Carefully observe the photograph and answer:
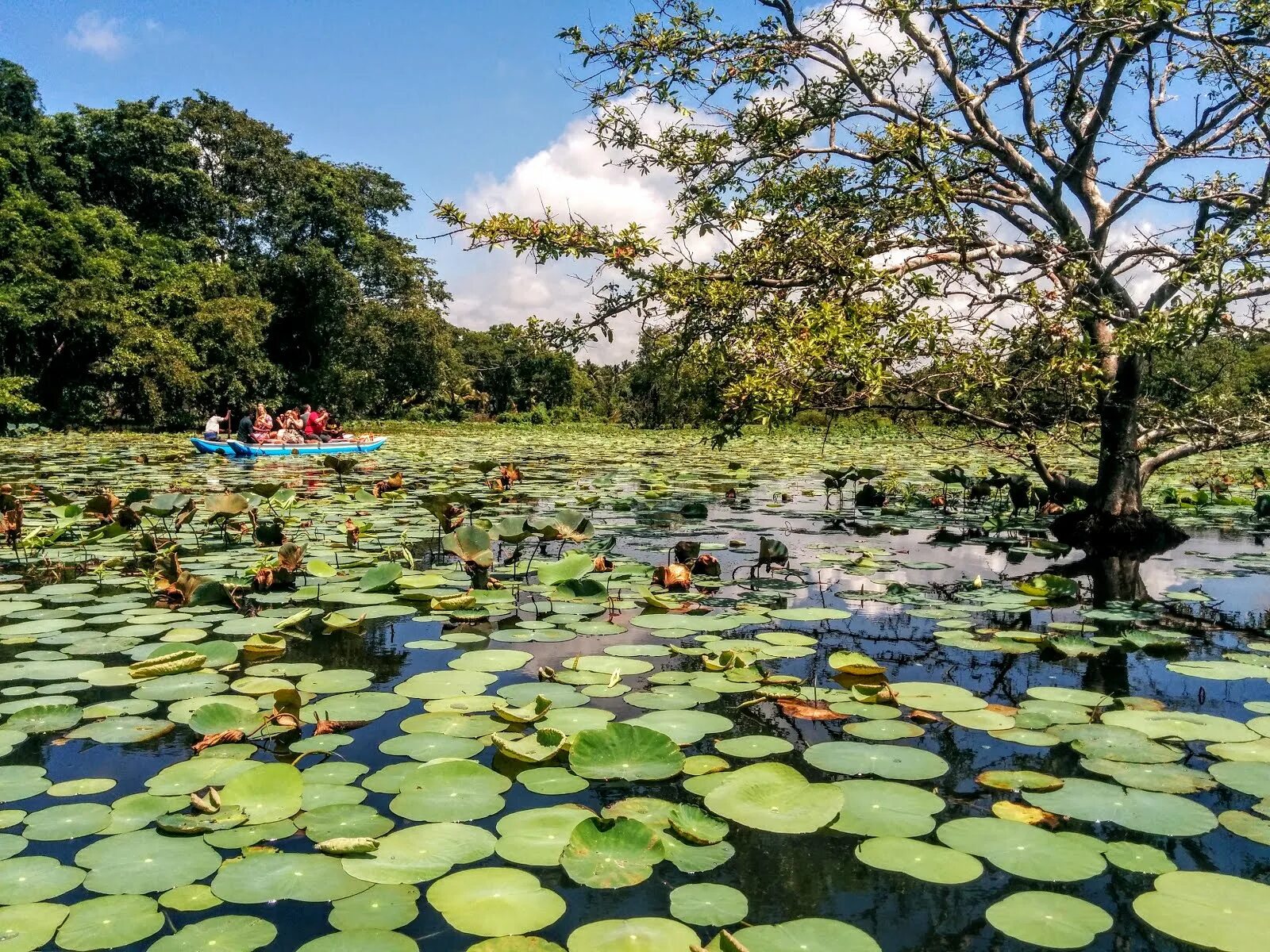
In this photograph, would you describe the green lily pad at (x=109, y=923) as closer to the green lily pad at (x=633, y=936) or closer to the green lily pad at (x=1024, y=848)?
the green lily pad at (x=633, y=936)

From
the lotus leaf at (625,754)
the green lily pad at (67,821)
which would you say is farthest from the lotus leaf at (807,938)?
the green lily pad at (67,821)

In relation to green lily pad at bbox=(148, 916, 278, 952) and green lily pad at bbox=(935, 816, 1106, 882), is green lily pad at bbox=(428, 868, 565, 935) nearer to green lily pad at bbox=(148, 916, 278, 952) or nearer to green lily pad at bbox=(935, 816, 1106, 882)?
green lily pad at bbox=(148, 916, 278, 952)

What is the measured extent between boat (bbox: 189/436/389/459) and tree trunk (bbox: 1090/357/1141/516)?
9944 millimetres

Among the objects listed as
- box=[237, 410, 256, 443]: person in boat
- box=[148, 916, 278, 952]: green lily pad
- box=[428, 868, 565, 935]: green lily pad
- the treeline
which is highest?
the treeline

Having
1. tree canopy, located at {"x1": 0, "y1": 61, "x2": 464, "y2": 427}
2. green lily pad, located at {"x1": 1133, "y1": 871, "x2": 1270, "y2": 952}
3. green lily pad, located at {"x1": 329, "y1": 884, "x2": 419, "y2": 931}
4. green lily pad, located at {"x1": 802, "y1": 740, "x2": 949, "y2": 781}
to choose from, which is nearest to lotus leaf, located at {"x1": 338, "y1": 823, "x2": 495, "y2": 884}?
green lily pad, located at {"x1": 329, "y1": 884, "x2": 419, "y2": 931}

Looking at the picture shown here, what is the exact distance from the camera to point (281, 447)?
13.0 metres

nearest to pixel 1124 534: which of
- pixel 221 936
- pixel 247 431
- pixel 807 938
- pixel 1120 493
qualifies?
pixel 1120 493

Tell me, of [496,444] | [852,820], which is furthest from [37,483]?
[496,444]

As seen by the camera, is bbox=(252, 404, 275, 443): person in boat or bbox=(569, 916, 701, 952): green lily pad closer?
bbox=(569, 916, 701, 952): green lily pad

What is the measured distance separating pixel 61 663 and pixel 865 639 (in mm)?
2649

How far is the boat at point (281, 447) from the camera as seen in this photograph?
12.5m

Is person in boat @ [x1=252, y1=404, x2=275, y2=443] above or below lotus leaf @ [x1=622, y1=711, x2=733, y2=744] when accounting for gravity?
above

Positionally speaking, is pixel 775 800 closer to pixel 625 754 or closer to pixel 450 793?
pixel 625 754

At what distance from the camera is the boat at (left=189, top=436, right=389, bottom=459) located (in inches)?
492
